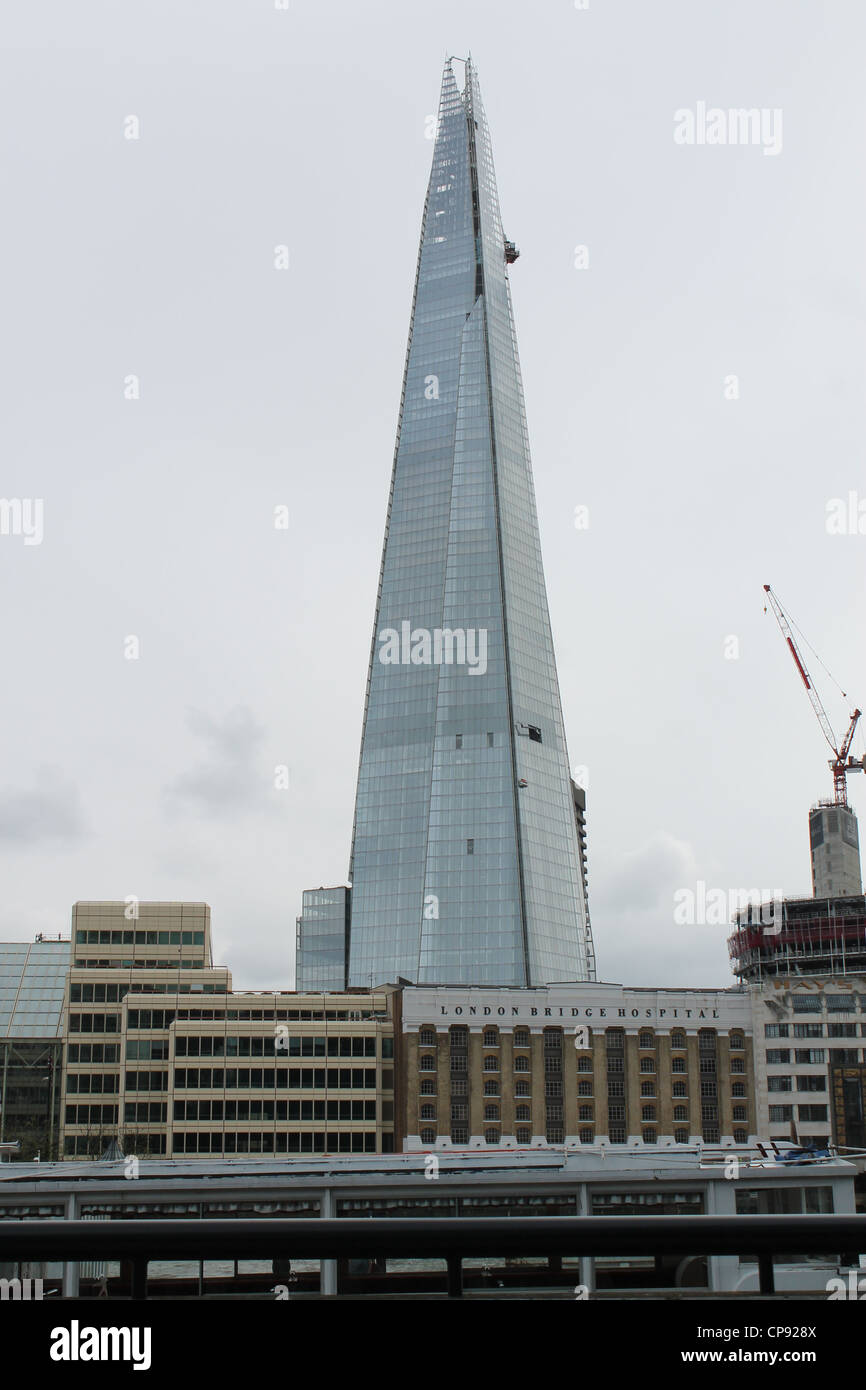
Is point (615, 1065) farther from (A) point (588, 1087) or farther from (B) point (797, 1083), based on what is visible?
(B) point (797, 1083)

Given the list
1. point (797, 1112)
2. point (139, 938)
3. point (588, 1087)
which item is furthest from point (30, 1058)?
point (797, 1112)

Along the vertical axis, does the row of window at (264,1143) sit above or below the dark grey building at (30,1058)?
below

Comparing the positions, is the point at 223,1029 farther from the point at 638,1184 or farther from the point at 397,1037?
the point at 638,1184

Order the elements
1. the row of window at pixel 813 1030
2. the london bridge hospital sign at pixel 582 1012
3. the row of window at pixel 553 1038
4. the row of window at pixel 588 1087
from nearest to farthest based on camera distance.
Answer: the row of window at pixel 588 1087, the row of window at pixel 553 1038, the row of window at pixel 813 1030, the london bridge hospital sign at pixel 582 1012

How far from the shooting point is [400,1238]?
648 centimetres

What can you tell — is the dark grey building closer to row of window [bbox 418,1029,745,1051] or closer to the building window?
row of window [bbox 418,1029,745,1051]

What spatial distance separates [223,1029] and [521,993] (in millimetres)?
32831

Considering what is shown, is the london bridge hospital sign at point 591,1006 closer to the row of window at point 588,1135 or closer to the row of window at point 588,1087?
the row of window at point 588,1087

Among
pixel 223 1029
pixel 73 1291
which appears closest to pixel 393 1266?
pixel 73 1291

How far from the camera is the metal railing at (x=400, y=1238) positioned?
6457 millimetres

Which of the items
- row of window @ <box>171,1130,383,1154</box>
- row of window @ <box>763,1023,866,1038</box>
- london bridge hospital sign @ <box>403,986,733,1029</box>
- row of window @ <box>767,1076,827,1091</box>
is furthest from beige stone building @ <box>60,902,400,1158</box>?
row of window @ <box>763,1023,866,1038</box>

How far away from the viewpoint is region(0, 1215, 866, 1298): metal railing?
21.2ft

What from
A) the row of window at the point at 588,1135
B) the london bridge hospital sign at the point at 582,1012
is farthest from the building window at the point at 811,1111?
the london bridge hospital sign at the point at 582,1012
